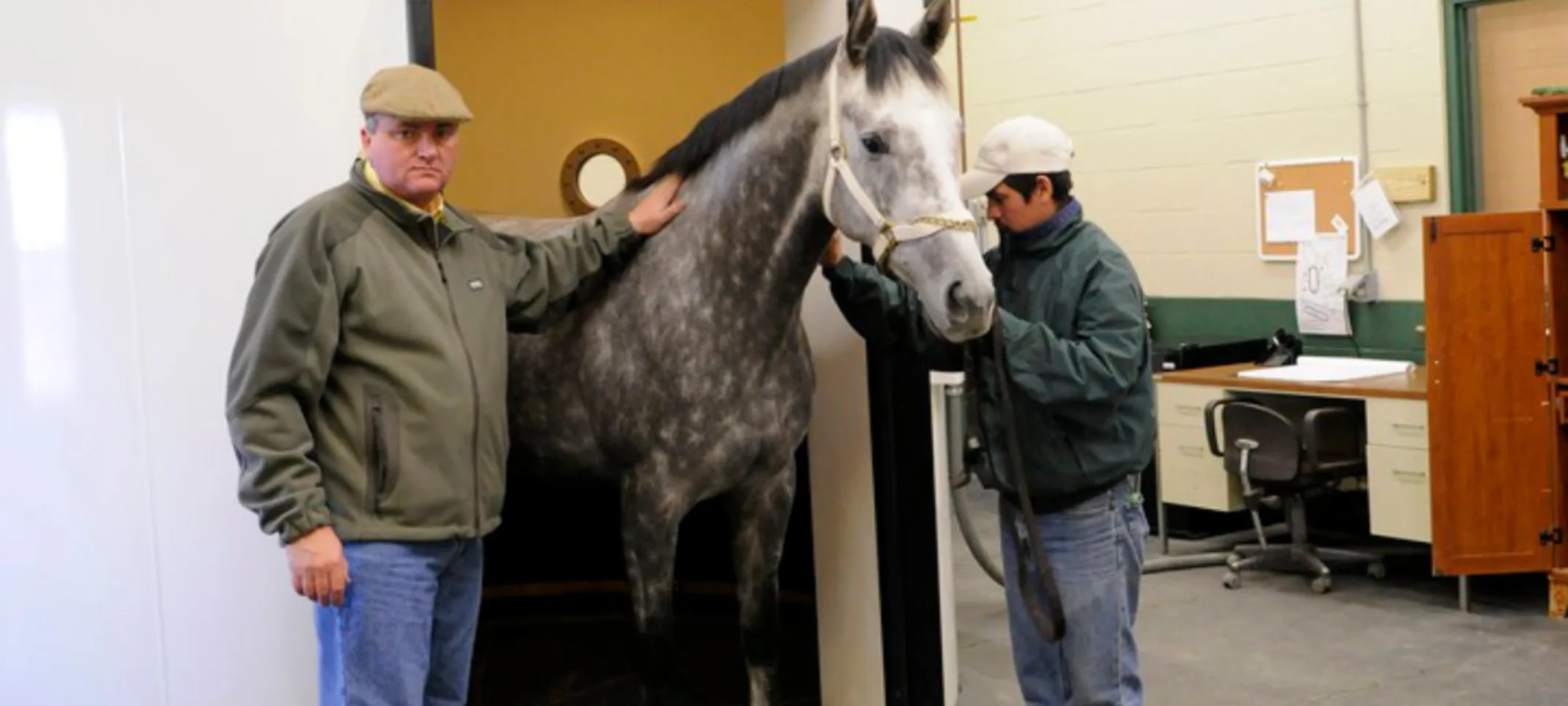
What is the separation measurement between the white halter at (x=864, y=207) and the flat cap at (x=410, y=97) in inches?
24.7

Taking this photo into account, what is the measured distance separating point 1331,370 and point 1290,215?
2.79ft

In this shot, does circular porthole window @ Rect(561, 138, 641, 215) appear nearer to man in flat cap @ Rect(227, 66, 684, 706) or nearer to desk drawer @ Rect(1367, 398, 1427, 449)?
desk drawer @ Rect(1367, 398, 1427, 449)

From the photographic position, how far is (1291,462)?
560 centimetres

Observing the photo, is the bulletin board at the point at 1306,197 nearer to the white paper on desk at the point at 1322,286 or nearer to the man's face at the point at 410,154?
the white paper on desk at the point at 1322,286

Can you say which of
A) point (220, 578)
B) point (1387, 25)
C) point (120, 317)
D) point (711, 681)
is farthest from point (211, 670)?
point (1387, 25)

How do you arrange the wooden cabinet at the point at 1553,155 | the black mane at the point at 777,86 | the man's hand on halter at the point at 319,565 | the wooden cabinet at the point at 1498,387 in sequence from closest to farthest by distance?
the man's hand on halter at the point at 319,565 → the black mane at the point at 777,86 → the wooden cabinet at the point at 1553,155 → the wooden cabinet at the point at 1498,387

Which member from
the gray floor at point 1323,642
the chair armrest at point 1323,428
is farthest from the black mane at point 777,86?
the chair armrest at point 1323,428

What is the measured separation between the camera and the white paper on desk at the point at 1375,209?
6145mm

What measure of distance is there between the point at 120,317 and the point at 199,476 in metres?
0.32

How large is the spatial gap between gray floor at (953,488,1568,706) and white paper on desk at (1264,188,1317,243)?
4.82 feet

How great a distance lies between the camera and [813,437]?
142 inches

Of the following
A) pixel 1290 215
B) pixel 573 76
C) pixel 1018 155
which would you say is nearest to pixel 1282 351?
pixel 1290 215

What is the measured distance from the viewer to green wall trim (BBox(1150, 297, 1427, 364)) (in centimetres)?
615

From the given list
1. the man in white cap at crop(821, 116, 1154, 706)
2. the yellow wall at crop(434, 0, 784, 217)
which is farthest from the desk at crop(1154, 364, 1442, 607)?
the man in white cap at crop(821, 116, 1154, 706)
